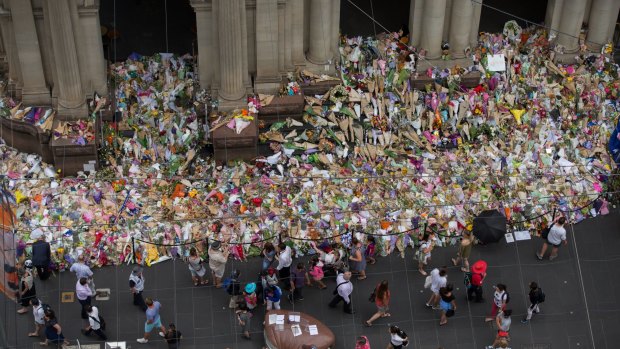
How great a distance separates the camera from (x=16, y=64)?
39188mm

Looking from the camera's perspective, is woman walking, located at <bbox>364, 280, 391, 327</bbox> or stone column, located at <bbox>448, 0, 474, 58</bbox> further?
stone column, located at <bbox>448, 0, 474, 58</bbox>

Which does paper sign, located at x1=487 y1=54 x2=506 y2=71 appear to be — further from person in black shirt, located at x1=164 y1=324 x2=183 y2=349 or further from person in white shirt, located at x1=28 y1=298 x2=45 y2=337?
person in white shirt, located at x1=28 y1=298 x2=45 y2=337

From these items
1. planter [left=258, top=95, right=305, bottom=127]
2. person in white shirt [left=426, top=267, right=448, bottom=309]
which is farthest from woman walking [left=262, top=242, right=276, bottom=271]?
planter [left=258, top=95, right=305, bottom=127]

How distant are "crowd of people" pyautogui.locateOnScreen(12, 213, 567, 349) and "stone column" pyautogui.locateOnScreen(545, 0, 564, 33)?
7.72 meters

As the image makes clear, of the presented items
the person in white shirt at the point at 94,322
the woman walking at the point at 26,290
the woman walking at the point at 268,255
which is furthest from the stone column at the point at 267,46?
the woman walking at the point at 26,290

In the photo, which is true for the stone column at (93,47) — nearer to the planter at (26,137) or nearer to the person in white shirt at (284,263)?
the planter at (26,137)

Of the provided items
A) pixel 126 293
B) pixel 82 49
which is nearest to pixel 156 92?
pixel 82 49

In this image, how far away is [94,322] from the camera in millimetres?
34875

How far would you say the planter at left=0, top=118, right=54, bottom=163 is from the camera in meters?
38.9

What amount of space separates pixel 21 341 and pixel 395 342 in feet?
28.8

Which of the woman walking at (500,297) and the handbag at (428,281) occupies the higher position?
the handbag at (428,281)

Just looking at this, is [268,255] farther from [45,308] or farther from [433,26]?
[433,26]

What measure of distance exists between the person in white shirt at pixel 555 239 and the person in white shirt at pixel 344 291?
519cm

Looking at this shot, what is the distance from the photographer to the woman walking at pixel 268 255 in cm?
3578
